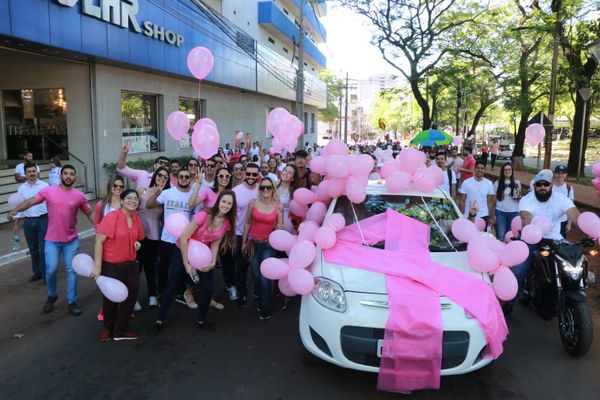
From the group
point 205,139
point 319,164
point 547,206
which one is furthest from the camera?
point 205,139

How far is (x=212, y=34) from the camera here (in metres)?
19.3

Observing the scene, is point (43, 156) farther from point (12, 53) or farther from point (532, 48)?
point (532, 48)

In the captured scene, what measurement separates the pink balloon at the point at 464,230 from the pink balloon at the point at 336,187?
121 centimetres

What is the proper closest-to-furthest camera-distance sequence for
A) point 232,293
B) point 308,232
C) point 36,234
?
1. point 308,232
2. point 232,293
3. point 36,234

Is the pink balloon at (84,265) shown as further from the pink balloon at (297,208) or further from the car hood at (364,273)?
the pink balloon at (297,208)

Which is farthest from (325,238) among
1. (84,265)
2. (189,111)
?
(189,111)

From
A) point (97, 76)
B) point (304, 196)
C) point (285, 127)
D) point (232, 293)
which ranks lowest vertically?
Result: point (232, 293)

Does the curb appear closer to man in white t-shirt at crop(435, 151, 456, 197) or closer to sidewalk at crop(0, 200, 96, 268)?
sidewalk at crop(0, 200, 96, 268)

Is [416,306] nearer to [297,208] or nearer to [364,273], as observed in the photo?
[364,273]

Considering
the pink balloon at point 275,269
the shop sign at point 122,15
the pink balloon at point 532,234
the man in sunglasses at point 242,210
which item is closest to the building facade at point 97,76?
the shop sign at point 122,15

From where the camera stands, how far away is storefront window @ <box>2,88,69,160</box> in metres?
14.5

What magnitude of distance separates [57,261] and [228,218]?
77.4 inches

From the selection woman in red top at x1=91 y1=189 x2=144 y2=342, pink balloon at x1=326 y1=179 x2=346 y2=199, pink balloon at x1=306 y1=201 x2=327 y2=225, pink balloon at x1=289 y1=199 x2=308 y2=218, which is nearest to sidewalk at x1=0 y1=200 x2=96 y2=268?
woman in red top at x1=91 y1=189 x2=144 y2=342

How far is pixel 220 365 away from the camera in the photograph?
4199 mm
